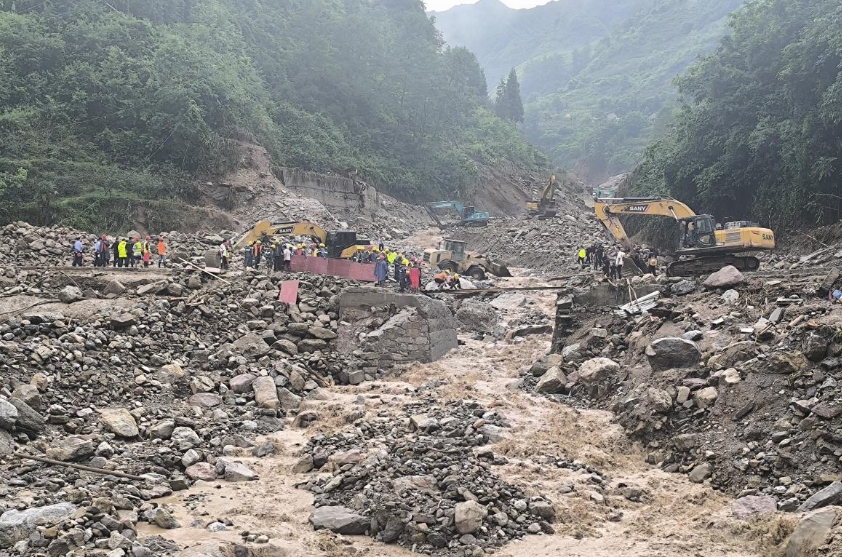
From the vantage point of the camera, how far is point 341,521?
7.46 meters

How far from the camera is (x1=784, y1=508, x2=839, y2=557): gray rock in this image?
19.5ft

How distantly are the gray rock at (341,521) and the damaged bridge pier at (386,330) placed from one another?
6.24 metres

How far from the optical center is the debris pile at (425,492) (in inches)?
282

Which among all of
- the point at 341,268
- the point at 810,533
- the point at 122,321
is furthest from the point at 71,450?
the point at 341,268

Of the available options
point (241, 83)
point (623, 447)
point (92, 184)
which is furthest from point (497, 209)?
point (623, 447)

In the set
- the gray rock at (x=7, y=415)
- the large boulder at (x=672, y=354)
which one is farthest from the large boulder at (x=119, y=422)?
the large boulder at (x=672, y=354)

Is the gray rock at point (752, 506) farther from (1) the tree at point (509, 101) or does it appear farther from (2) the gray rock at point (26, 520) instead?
(1) the tree at point (509, 101)

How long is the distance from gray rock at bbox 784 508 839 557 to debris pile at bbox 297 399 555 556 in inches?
94.6

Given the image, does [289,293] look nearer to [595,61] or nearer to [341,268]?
[341,268]

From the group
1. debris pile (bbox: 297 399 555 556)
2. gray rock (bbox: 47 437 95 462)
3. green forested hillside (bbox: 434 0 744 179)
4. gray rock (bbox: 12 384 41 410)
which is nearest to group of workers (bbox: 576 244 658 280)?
debris pile (bbox: 297 399 555 556)

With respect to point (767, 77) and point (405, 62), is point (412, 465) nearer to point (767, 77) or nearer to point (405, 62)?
point (767, 77)

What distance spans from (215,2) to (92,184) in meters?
24.4

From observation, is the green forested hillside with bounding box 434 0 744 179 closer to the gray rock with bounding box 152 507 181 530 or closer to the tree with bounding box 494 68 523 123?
the tree with bounding box 494 68 523 123

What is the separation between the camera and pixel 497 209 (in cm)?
5216
